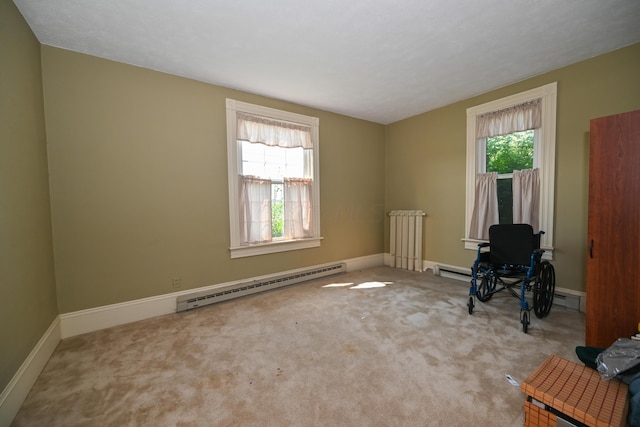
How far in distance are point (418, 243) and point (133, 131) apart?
4.11 m

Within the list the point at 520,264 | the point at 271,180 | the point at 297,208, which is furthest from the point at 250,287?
the point at 520,264

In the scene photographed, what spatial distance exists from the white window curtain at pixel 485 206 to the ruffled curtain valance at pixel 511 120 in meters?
0.56

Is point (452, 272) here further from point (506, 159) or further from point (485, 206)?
point (506, 159)

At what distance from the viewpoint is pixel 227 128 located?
10.2 ft

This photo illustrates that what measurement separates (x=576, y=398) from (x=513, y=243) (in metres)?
1.65

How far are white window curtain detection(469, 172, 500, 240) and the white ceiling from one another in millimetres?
1195

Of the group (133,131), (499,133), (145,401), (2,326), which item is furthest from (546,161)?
(2,326)

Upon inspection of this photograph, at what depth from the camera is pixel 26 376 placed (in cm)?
162

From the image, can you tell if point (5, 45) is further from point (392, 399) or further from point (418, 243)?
point (418, 243)

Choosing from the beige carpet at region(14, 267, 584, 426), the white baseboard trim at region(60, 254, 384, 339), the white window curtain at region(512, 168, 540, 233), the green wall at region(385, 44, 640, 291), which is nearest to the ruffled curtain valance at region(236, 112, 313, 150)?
the green wall at region(385, 44, 640, 291)

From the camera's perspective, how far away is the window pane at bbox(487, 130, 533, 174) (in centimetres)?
310

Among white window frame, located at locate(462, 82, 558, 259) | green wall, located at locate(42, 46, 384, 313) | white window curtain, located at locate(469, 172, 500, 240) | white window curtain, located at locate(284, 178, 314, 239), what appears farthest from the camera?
white window curtain, located at locate(284, 178, 314, 239)

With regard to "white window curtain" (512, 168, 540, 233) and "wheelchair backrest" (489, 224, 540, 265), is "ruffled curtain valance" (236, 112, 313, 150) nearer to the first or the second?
"wheelchair backrest" (489, 224, 540, 265)

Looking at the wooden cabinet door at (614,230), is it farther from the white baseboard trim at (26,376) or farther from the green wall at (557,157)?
the white baseboard trim at (26,376)
